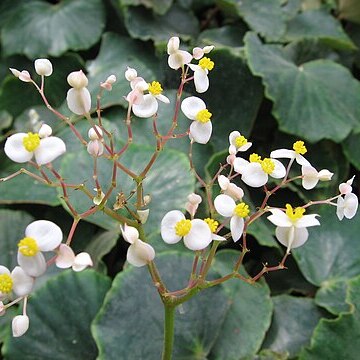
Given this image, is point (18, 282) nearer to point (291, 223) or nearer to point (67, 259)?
point (67, 259)

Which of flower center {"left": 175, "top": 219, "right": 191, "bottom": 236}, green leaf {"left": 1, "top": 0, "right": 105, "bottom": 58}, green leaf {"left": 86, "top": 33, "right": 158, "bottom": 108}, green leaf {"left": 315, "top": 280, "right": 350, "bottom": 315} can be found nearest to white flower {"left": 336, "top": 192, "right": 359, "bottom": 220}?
flower center {"left": 175, "top": 219, "right": 191, "bottom": 236}

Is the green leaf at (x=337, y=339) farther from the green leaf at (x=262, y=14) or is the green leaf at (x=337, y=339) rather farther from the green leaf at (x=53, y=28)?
the green leaf at (x=53, y=28)

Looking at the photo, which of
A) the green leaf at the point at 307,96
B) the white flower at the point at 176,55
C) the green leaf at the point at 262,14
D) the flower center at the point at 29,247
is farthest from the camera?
the green leaf at the point at 262,14

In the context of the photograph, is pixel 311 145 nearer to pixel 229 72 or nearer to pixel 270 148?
pixel 270 148

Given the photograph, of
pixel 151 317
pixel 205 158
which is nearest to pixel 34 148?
pixel 151 317

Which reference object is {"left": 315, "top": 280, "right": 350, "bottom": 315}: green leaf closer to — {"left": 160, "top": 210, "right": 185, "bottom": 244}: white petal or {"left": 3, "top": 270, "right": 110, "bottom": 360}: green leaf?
{"left": 3, "top": 270, "right": 110, "bottom": 360}: green leaf

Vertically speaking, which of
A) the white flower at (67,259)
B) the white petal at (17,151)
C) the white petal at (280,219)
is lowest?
the white flower at (67,259)

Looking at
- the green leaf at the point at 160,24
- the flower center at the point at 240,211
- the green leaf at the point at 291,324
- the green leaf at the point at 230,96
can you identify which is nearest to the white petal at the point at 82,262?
the flower center at the point at 240,211
